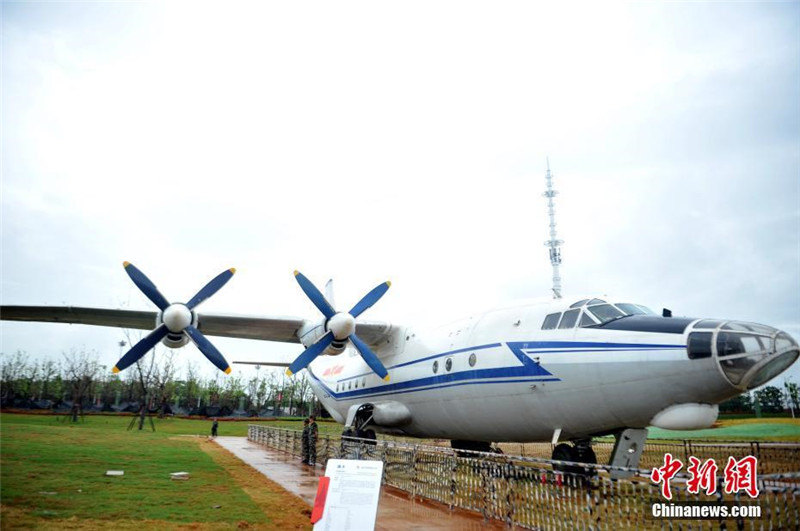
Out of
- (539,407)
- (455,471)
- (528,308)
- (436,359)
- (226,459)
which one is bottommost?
(226,459)

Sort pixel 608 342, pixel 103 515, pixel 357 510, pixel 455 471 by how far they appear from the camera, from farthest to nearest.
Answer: pixel 455 471
pixel 608 342
pixel 103 515
pixel 357 510

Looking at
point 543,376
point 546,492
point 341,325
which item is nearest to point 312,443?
point 341,325

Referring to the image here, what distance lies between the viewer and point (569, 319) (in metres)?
11.0

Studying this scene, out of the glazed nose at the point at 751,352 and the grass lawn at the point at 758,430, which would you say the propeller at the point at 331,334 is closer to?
the glazed nose at the point at 751,352

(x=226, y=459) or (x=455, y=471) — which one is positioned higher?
(x=455, y=471)

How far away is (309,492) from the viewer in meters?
11.8

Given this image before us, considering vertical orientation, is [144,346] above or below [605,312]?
below

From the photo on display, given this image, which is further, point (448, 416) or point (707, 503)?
point (448, 416)

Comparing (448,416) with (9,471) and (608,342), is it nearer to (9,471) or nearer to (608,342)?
(608,342)

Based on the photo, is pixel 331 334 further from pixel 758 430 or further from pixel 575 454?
pixel 758 430

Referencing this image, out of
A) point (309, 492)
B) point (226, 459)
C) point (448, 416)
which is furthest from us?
point (226, 459)

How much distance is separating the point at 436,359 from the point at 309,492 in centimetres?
511

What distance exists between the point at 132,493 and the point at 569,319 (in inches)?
400

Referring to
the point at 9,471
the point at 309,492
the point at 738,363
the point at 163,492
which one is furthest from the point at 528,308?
the point at 9,471
